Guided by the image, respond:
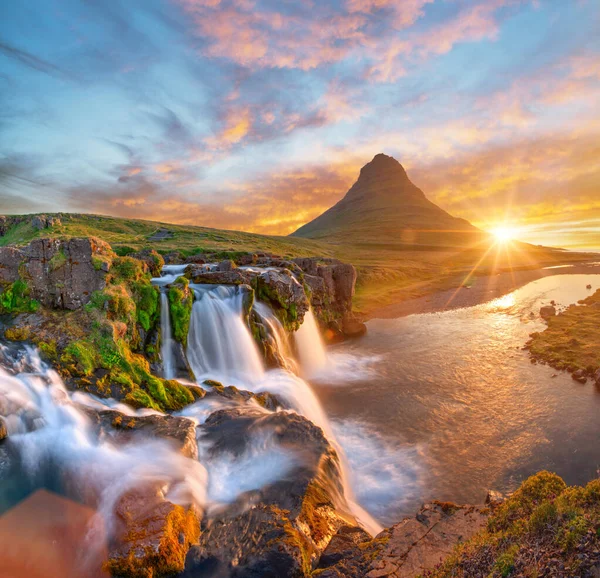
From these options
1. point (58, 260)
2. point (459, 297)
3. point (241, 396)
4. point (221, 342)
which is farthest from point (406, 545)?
point (459, 297)

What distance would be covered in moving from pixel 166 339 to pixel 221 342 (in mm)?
3745

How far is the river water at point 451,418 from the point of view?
14266 millimetres

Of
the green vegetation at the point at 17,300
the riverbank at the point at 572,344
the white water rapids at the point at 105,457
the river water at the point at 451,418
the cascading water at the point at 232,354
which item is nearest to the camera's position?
the white water rapids at the point at 105,457

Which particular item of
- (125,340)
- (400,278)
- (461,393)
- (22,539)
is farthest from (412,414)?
(400,278)

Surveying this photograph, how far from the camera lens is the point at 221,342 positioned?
895 inches

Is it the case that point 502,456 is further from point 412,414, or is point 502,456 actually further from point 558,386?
point 558,386

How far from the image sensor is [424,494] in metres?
13.5

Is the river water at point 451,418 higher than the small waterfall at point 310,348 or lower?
lower

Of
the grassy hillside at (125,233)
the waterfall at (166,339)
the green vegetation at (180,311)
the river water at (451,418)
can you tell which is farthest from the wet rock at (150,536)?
the grassy hillside at (125,233)

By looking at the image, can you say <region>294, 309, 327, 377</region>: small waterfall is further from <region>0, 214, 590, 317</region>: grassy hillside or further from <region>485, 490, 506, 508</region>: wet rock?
<region>485, 490, 506, 508</region>: wet rock

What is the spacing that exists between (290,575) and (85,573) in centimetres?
450

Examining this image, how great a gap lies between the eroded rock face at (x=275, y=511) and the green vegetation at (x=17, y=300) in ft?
35.6

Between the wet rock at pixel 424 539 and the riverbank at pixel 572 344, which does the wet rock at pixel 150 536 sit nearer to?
the wet rock at pixel 424 539

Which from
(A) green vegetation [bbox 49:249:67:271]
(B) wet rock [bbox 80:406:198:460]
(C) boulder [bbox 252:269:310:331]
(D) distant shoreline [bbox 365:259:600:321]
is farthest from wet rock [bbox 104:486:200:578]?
(D) distant shoreline [bbox 365:259:600:321]
